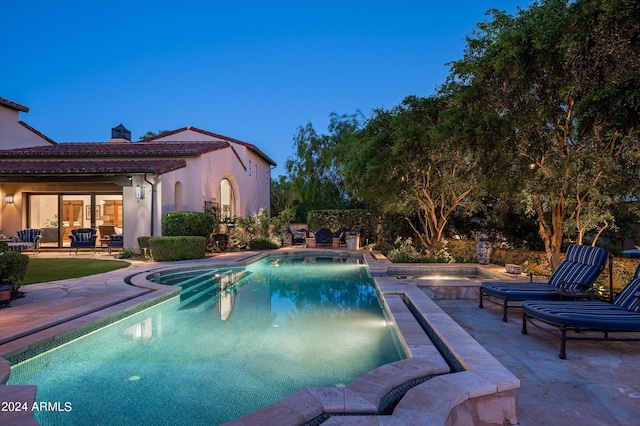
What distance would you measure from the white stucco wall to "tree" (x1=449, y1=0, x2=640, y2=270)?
2174 cm

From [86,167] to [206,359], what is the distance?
13708mm

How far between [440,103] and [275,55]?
125ft

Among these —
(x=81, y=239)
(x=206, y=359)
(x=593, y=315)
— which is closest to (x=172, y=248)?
(x=81, y=239)

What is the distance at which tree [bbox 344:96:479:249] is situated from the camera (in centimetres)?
1137

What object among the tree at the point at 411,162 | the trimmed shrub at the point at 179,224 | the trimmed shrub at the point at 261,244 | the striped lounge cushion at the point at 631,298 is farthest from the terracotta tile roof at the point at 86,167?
the striped lounge cushion at the point at 631,298

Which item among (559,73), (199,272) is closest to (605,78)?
(559,73)

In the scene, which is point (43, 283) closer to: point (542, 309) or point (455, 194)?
point (542, 309)

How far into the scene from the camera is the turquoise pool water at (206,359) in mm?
3463

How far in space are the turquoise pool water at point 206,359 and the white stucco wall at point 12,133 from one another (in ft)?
60.9

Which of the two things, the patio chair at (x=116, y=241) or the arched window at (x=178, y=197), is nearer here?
the patio chair at (x=116, y=241)

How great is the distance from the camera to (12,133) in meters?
20.3

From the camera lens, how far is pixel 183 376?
4113 mm

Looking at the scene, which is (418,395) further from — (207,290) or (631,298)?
(207,290)

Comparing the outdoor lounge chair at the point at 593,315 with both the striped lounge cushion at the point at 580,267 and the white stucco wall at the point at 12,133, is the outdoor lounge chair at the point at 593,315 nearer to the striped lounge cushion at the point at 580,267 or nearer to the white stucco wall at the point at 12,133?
the striped lounge cushion at the point at 580,267
